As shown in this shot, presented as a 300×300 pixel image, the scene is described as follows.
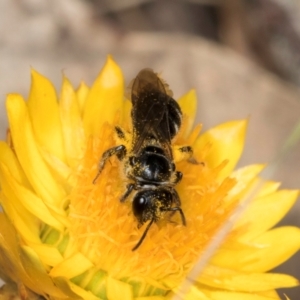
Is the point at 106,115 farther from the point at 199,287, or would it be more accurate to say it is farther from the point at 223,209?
A: the point at 199,287

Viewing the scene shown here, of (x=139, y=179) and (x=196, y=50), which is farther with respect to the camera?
(x=196, y=50)

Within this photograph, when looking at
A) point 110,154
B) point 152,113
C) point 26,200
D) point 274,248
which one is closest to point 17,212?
point 26,200

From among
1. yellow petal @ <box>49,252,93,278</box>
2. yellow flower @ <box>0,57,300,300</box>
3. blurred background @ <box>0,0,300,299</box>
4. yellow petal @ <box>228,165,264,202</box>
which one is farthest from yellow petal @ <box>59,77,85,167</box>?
blurred background @ <box>0,0,300,299</box>

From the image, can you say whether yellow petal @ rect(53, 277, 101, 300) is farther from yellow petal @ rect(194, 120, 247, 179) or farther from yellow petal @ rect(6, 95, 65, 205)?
yellow petal @ rect(194, 120, 247, 179)

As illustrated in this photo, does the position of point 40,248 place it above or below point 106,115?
below

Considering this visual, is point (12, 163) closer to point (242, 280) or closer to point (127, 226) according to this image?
point (127, 226)

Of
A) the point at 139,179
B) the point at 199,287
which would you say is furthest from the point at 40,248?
the point at 199,287

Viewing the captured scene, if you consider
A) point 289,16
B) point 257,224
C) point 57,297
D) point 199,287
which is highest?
point 289,16
